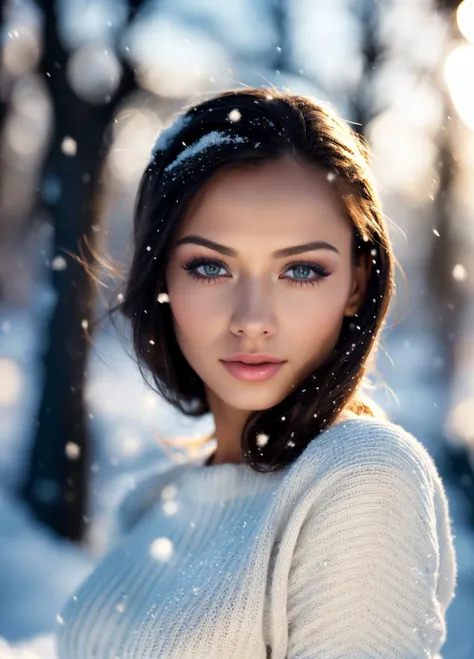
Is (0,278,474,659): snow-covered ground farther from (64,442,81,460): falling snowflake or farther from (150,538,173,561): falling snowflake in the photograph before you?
(150,538,173,561): falling snowflake

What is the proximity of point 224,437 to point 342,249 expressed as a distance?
65 cm

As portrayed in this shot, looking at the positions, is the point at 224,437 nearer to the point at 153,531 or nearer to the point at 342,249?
the point at 153,531

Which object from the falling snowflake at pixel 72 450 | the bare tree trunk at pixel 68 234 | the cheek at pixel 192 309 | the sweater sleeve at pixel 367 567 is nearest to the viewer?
the sweater sleeve at pixel 367 567

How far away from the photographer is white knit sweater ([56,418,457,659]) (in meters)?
1.35

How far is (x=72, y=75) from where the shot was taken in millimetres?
5031

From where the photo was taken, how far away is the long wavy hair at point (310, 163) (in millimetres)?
1747

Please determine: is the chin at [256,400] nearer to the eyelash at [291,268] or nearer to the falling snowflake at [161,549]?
the eyelash at [291,268]

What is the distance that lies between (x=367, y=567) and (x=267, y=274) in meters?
0.69

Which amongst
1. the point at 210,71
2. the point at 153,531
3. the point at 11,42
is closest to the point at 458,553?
the point at 210,71

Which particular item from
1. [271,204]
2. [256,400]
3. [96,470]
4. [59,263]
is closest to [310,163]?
[271,204]

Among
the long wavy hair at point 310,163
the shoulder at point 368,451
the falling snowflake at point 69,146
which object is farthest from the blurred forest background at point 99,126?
the shoulder at point 368,451

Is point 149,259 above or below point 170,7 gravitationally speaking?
below

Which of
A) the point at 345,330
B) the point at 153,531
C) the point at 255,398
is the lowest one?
the point at 153,531

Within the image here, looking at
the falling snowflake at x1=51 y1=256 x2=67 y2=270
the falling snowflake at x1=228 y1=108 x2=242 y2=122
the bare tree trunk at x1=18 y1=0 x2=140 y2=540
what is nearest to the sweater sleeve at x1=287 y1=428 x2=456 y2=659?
the falling snowflake at x1=228 y1=108 x2=242 y2=122
